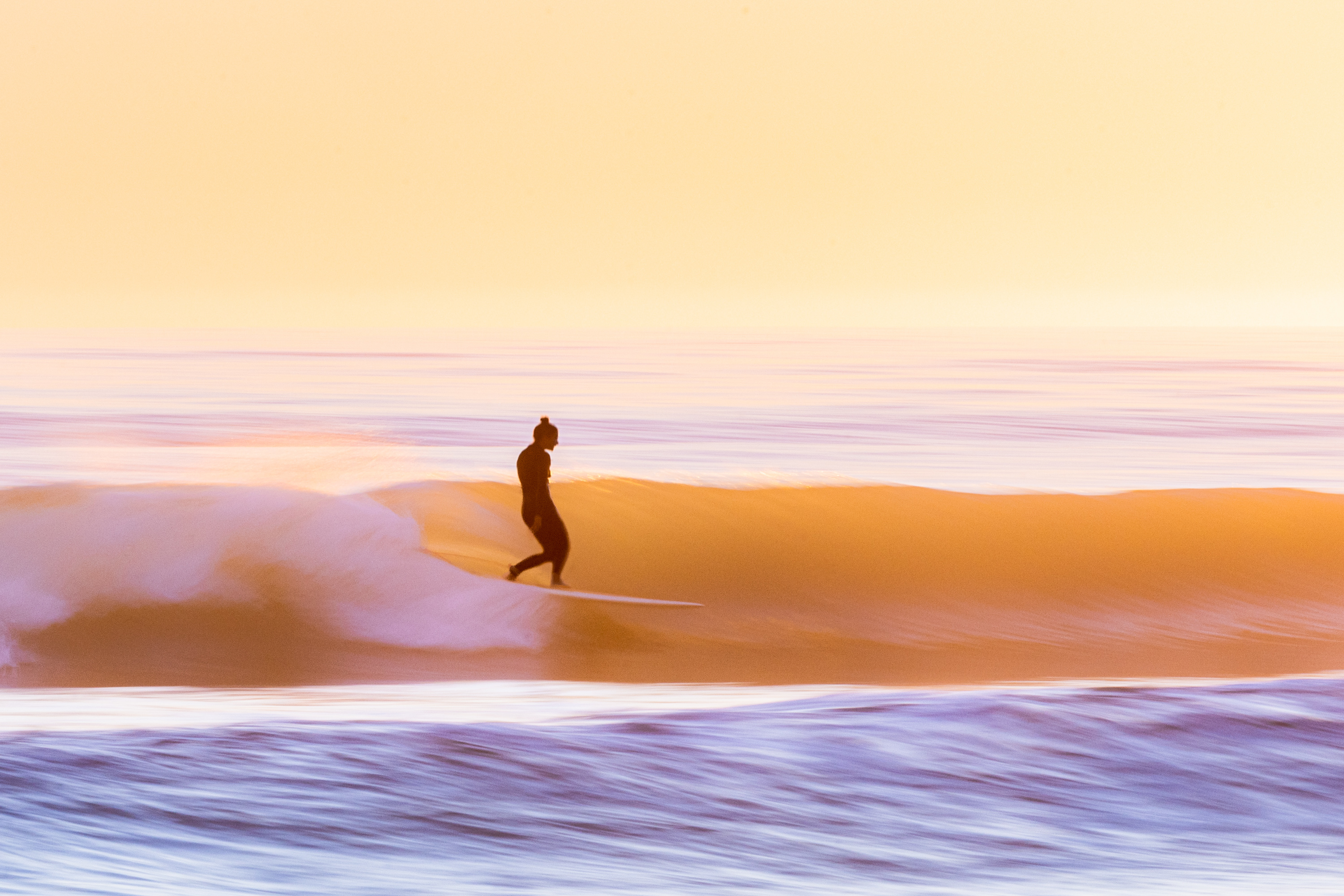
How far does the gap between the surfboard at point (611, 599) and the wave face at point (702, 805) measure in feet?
13.4

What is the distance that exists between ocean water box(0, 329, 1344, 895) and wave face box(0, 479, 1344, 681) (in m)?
0.05

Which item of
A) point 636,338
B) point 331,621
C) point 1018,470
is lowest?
point 331,621

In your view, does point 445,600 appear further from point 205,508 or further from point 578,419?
point 578,419

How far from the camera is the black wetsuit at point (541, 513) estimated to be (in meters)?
12.7

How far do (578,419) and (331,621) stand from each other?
68.1ft

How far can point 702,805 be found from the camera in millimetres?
6914

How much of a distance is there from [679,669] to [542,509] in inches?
86.9

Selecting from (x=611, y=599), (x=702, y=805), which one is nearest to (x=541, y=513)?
(x=611, y=599)

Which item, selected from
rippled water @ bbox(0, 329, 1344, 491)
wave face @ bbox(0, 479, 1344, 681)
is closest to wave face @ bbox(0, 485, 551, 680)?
wave face @ bbox(0, 479, 1344, 681)

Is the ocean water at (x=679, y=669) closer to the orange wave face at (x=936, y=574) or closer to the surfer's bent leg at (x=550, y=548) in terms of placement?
the orange wave face at (x=936, y=574)

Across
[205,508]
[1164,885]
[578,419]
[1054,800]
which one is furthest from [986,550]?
[578,419]

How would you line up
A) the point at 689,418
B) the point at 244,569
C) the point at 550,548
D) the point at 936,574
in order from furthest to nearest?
the point at 689,418 < the point at 936,574 < the point at 244,569 < the point at 550,548

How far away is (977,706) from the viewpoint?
8.72 meters

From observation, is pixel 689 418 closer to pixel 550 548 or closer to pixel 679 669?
pixel 550 548
